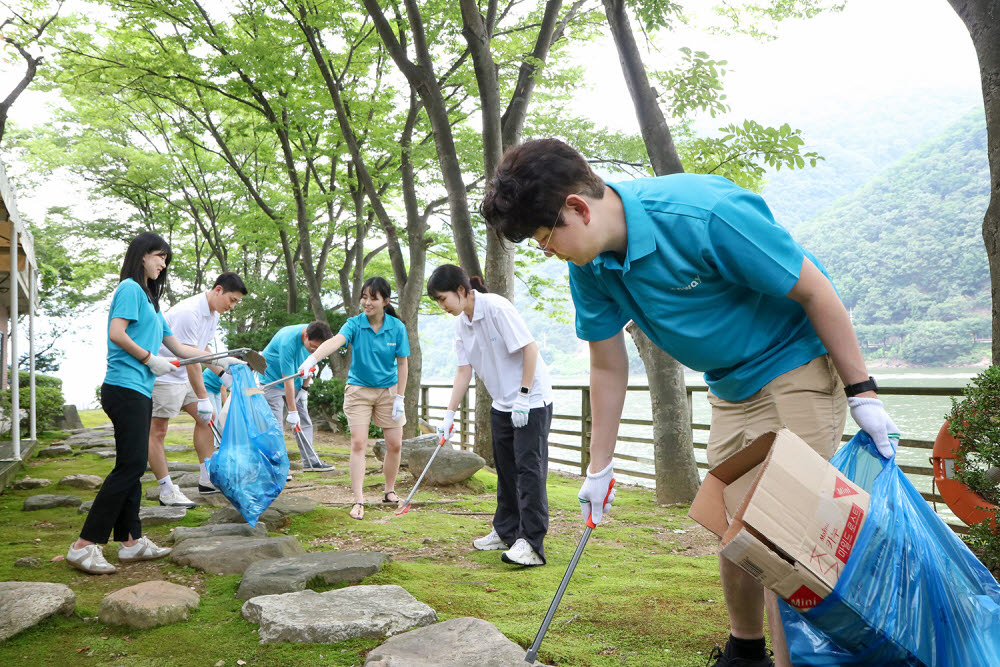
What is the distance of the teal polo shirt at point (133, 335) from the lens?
3.47 meters

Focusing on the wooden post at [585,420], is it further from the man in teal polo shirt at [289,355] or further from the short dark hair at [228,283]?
the short dark hair at [228,283]

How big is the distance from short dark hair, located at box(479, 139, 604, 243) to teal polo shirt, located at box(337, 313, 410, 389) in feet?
11.5

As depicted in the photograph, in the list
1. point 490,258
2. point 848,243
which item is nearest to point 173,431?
point 490,258

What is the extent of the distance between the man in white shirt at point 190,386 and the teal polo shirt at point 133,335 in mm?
1064

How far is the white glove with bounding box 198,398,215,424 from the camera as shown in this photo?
5406mm

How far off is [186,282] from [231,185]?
501 centimetres

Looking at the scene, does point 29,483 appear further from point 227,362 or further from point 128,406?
point 128,406

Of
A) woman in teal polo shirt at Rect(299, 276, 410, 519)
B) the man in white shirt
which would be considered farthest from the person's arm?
the man in white shirt

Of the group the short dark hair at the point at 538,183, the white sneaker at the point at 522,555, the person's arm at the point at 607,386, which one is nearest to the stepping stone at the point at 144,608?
the white sneaker at the point at 522,555

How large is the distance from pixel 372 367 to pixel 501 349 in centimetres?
146

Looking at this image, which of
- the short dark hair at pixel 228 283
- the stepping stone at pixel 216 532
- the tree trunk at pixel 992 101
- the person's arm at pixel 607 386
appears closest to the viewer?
the person's arm at pixel 607 386

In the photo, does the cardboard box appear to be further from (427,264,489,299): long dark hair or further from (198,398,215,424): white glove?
(198,398,215,424): white glove

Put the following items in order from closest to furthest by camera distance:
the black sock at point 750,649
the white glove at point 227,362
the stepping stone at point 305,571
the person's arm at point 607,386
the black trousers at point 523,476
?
the black sock at point 750,649, the person's arm at point 607,386, the stepping stone at point 305,571, the black trousers at point 523,476, the white glove at point 227,362

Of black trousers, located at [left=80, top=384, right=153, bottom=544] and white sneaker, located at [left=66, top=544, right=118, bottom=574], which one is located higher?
black trousers, located at [left=80, top=384, right=153, bottom=544]
